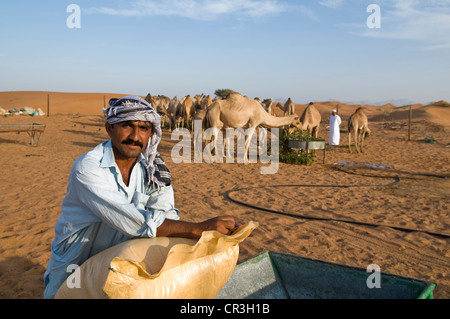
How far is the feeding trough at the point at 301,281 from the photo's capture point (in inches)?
102

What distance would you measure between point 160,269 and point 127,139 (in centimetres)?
89

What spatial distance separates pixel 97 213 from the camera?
222 centimetres

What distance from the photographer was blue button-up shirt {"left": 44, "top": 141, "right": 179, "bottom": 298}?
222cm

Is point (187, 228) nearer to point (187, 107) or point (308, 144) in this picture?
point (308, 144)

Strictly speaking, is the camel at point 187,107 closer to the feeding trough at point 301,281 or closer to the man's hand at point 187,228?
the feeding trough at point 301,281

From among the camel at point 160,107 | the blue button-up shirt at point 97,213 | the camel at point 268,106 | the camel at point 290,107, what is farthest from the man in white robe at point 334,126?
the blue button-up shirt at point 97,213

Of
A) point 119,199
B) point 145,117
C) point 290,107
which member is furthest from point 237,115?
point 119,199

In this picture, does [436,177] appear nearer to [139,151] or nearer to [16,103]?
[139,151]

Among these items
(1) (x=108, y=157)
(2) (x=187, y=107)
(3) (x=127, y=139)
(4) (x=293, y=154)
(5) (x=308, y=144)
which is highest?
(2) (x=187, y=107)

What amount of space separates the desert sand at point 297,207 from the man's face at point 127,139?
2066 millimetres

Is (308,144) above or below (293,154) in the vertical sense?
above

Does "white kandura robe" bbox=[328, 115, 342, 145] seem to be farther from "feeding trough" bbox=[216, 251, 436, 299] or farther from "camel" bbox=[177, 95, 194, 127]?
"feeding trough" bbox=[216, 251, 436, 299]

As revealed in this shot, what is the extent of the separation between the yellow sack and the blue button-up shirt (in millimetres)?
143

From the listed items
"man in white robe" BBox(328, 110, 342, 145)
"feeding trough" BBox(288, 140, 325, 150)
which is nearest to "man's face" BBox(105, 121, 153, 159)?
"feeding trough" BBox(288, 140, 325, 150)
